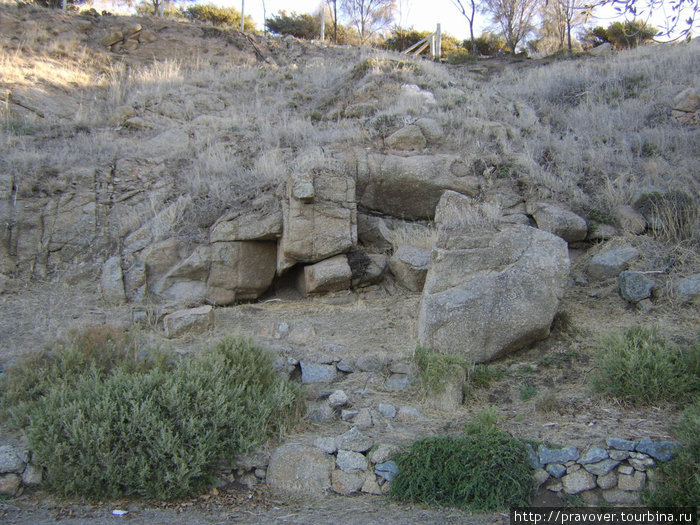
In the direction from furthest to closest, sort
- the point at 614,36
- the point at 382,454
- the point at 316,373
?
the point at 614,36 < the point at 316,373 < the point at 382,454

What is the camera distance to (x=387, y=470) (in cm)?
454

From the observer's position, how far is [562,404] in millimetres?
5191

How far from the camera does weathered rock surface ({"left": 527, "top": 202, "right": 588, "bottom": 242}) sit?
7.95 metres

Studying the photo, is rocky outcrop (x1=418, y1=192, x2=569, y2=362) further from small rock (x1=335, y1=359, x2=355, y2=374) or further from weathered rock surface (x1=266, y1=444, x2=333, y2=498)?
weathered rock surface (x1=266, y1=444, x2=333, y2=498)

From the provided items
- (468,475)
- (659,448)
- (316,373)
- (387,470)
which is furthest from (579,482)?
(316,373)

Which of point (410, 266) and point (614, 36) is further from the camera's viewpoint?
point (614, 36)

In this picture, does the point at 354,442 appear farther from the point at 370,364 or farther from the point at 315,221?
the point at 315,221

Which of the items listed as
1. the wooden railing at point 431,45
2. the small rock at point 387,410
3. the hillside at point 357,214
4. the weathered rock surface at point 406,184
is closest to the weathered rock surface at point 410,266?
the hillside at point 357,214

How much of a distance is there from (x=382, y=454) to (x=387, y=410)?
0.70 meters

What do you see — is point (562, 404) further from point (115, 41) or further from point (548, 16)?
point (548, 16)

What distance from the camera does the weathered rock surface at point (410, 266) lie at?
7.52m

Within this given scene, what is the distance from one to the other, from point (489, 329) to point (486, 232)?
4.30 ft

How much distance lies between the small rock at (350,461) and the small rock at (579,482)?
158cm

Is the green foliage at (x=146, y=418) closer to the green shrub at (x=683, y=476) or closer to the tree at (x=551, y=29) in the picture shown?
the green shrub at (x=683, y=476)
